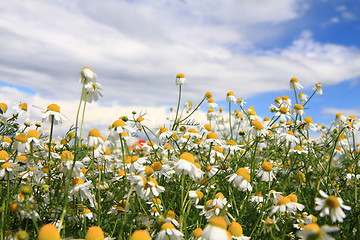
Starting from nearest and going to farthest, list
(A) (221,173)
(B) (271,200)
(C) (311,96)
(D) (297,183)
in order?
(B) (271,200), (A) (221,173), (D) (297,183), (C) (311,96)

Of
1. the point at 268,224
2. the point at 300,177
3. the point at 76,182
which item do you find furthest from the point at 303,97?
the point at 76,182

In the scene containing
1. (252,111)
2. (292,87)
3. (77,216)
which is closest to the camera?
(77,216)

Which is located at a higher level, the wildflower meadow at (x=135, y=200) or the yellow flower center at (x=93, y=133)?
the yellow flower center at (x=93, y=133)

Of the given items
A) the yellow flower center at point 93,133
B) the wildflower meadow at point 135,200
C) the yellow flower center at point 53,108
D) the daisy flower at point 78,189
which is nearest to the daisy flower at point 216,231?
the wildflower meadow at point 135,200

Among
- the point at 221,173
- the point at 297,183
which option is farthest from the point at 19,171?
the point at 297,183

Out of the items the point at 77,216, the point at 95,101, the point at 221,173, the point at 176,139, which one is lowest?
the point at 77,216

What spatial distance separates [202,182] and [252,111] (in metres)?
2.51

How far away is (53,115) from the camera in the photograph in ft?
7.40

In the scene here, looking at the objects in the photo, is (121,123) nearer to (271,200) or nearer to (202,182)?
(202,182)

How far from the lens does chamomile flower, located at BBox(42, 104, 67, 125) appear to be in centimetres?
222

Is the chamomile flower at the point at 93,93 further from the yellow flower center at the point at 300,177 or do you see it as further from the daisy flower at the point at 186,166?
the yellow flower center at the point at 300,177

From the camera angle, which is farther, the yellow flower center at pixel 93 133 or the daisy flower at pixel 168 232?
the yellow flower center at pixel 93 133

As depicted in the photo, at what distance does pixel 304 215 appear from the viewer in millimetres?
2494

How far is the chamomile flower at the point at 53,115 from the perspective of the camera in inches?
87.3
